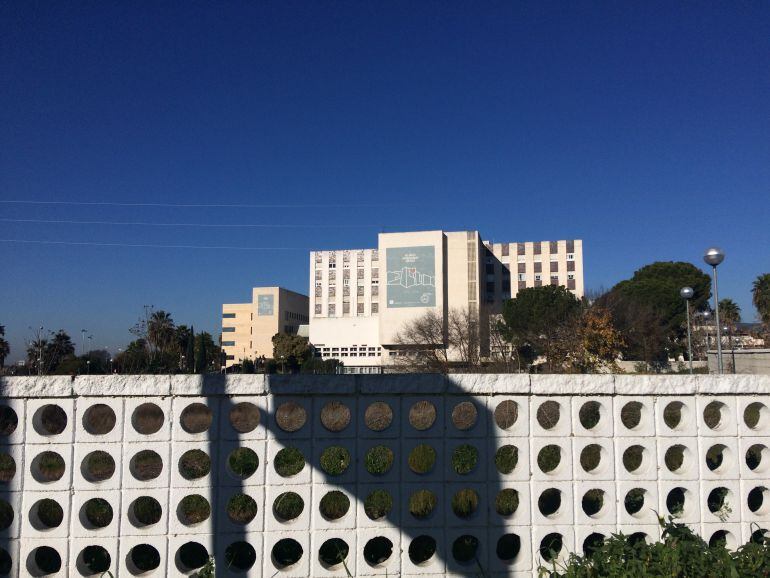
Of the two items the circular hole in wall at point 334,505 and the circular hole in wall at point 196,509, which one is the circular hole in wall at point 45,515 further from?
the circular hole in wall at point 334,505

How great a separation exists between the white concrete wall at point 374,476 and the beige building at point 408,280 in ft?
155

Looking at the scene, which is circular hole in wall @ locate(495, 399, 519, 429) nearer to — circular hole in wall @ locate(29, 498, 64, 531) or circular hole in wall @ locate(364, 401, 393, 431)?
circular hole in wall @ locate(364, 401, 393, 431)

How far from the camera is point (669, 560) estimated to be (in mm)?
3381

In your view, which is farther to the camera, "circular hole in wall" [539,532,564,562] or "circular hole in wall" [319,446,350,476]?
"circular hole in wall" [319,446,350,476]

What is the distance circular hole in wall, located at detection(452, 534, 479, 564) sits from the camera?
12.6ft

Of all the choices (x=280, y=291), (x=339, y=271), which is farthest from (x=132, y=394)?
(x=280, y=291)

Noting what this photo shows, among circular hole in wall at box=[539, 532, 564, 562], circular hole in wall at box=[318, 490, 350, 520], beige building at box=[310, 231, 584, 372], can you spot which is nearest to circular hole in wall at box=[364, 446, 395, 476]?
circular hole in wall at box=[318, 490, 350, 520]

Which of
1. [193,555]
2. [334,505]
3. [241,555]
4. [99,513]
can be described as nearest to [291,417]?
[334,505]

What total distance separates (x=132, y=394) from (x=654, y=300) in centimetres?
4441

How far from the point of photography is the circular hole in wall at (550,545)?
381 cm

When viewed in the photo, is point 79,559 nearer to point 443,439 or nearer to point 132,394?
point 132,394

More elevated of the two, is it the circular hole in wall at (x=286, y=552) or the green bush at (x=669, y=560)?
the green bush at (x=669, y=560)

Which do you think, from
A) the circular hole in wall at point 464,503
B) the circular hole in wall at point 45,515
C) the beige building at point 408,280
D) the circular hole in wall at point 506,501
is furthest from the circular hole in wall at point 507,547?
the beige building at point 408,280

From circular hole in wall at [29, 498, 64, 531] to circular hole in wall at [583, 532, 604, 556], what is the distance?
12.5 feet
